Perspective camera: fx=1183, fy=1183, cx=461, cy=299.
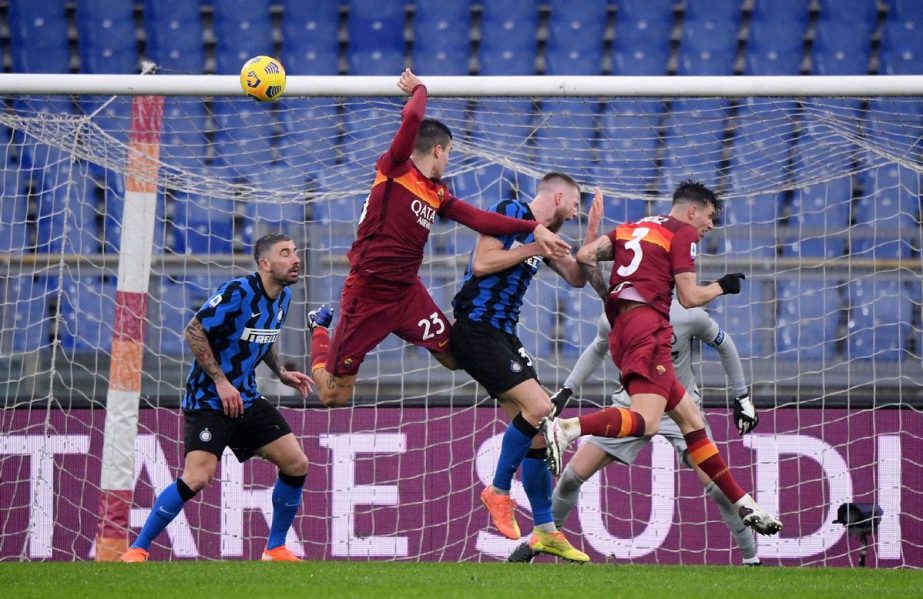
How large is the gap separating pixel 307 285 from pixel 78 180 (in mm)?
3313

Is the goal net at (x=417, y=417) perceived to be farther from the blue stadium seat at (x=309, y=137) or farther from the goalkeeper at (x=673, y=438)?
the blue stadium seat at (x=309, y=137)

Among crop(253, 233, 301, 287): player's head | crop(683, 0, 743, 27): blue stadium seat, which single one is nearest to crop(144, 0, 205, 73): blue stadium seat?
crop(683, 0, 743, 27): blue stadium seat

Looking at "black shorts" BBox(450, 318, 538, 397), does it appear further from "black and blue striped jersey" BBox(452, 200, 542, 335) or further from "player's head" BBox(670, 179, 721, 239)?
"player's head" BBox(670, 179, 721, 239)

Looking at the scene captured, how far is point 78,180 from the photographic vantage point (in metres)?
10.1

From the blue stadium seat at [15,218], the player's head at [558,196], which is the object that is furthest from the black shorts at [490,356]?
the blue stadium seat at [15,218]

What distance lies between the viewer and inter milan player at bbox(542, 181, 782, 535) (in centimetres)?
532

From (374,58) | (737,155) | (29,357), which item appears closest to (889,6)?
(737,155)

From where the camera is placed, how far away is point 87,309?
9227mm

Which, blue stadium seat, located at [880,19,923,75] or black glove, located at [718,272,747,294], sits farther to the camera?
blue stadium seat, located at [880,19,923,75]

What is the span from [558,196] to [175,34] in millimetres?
6863

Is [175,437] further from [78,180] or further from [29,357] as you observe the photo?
[78,180]

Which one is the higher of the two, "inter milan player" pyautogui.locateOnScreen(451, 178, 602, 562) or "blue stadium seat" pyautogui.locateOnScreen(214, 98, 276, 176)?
"blue stadium seat" pyautogui.locateOnScreen(214, 98, 276, 176)

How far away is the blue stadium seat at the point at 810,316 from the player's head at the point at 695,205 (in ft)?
8.63

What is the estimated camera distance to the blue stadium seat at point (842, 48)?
452 inches
